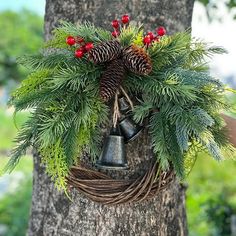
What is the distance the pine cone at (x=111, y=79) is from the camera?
→ 58.0 inches

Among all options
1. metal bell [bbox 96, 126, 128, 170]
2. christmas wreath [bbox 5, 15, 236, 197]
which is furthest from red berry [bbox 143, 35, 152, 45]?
metal bell [bbox 96, 126, 128, 170]

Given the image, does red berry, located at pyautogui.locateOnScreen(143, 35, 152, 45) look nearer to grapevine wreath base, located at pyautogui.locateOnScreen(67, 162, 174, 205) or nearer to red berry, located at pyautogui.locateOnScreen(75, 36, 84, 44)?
red berry, located at pyautogui.locateOnScreen(75, 36, 84, 44)

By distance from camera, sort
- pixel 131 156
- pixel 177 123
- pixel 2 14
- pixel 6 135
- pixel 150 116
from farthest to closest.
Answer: pixel 2 14 → pixel 6 135 → pixel 131 156 → pixel 150 116 → pixel 177 123

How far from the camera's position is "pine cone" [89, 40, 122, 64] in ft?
4.83

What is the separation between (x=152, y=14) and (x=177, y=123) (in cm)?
53

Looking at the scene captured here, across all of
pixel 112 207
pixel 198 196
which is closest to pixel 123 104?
pixel 112 207

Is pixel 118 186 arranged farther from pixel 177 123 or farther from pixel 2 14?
pixel 2 14

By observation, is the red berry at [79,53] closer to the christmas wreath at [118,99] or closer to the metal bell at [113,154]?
the christmas wreath at [118,99]

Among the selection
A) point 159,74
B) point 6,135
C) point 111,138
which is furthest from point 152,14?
point 6,135

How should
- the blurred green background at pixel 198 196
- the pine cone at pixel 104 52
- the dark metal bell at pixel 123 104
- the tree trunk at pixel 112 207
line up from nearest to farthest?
the pine cone at pixel 104 52
the dark metal bell at pixel 123 104
the tree trunk at pixel 112 207
the blurred green background at pixel 198 196

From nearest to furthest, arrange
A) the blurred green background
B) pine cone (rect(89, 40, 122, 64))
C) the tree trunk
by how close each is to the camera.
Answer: pine cone (rect(89, 40, 122, 64)) → the tree trunk → the blurred green background

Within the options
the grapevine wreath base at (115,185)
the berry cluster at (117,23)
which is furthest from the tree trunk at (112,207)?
the berry cluster at (117,23)

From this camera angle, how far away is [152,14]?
1.86 m

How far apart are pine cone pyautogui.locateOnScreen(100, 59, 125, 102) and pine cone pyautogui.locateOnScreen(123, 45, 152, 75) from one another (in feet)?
0.08
